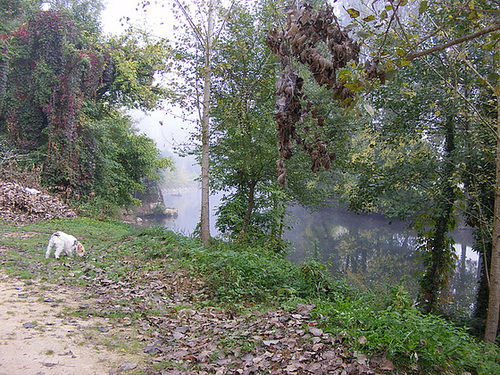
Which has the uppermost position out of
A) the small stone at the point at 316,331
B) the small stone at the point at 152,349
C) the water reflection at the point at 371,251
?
the small stone at the point at 316,331

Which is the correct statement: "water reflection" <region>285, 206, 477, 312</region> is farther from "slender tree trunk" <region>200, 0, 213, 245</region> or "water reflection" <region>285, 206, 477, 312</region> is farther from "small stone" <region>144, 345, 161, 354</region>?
"small stone" <region>144, 345, 161, 354</region>

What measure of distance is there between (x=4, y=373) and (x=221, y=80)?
8.79m

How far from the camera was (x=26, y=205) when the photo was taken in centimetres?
1215

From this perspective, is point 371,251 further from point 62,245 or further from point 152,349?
point 152,349

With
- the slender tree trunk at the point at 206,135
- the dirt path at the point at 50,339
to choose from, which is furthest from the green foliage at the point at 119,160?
the dirt path at the point at 50,339

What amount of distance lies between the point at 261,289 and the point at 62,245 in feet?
14.3

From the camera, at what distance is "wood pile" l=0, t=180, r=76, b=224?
11.4 m

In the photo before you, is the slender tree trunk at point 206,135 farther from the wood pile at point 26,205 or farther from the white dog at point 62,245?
the wood pile at point 26,205

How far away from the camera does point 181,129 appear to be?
10516 mm

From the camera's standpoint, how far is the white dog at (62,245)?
21.9 feet

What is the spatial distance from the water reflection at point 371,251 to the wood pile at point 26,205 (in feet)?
31.6

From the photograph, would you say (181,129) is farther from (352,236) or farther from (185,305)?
(352,236)

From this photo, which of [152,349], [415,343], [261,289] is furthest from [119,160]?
[415,343]

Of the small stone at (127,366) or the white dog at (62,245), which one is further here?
the white dog at (62,245)
